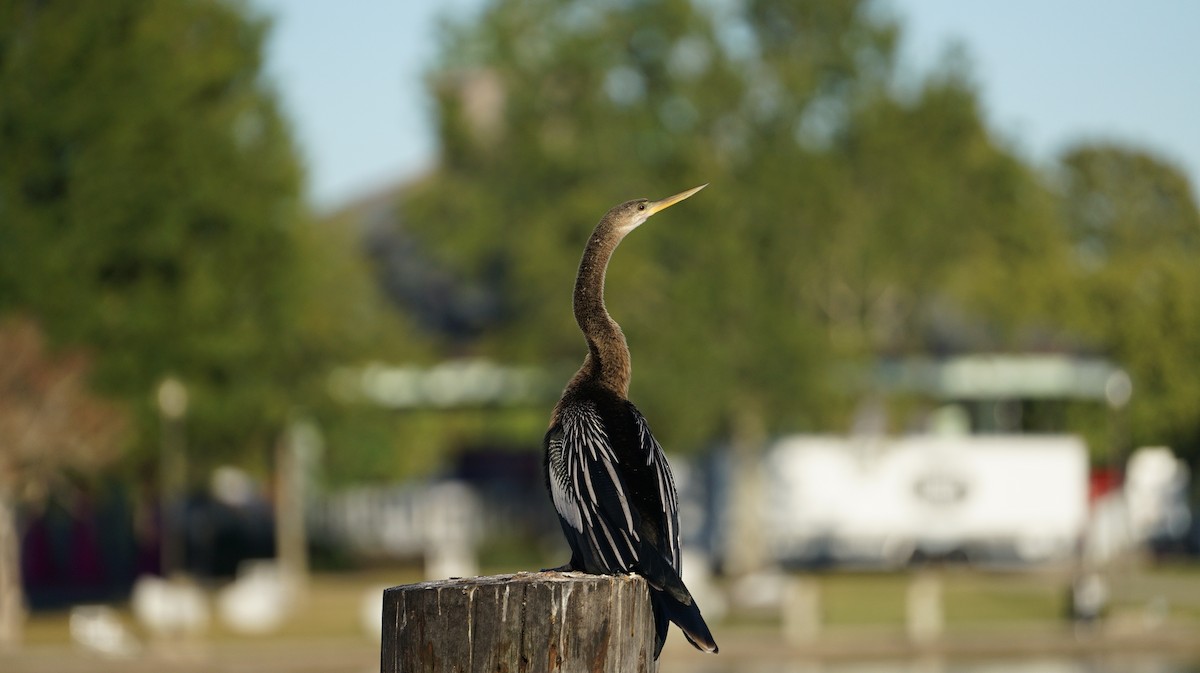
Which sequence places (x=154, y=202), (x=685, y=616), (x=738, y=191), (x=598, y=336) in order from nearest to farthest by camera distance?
1. (x=685, y=616)
2. (x=598, y=336)
3. (x=154, y=202)
4. (x=738, y=191)

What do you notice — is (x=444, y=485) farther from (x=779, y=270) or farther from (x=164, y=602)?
(x=164, y=602)

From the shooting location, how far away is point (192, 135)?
A: 4034cm

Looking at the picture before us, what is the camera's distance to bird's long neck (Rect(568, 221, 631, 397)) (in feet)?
19.3

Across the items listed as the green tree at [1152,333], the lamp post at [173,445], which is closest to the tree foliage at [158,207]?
the lamp post at [173,445]

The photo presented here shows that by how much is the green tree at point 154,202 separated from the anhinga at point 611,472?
32.3 metres

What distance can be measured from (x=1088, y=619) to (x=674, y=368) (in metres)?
16.3

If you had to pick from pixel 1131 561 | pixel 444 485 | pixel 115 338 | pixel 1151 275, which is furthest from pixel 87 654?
pixel 1151 275

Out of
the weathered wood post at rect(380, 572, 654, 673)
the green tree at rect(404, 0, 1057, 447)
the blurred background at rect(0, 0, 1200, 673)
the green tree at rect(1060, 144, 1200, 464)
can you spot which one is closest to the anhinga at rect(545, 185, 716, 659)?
the weathered wood post at rect(380, 572, 654, 673)

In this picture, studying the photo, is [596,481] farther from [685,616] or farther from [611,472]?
[685,616]

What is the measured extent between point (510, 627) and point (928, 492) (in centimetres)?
4766

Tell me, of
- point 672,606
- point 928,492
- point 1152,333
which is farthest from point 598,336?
point 1152,333

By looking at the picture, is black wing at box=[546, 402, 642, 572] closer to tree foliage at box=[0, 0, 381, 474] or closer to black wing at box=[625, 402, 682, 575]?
black wing at box=[625, 402, 682, 575]

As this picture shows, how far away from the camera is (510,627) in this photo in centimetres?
478

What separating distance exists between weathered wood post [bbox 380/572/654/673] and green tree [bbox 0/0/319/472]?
109 feet
